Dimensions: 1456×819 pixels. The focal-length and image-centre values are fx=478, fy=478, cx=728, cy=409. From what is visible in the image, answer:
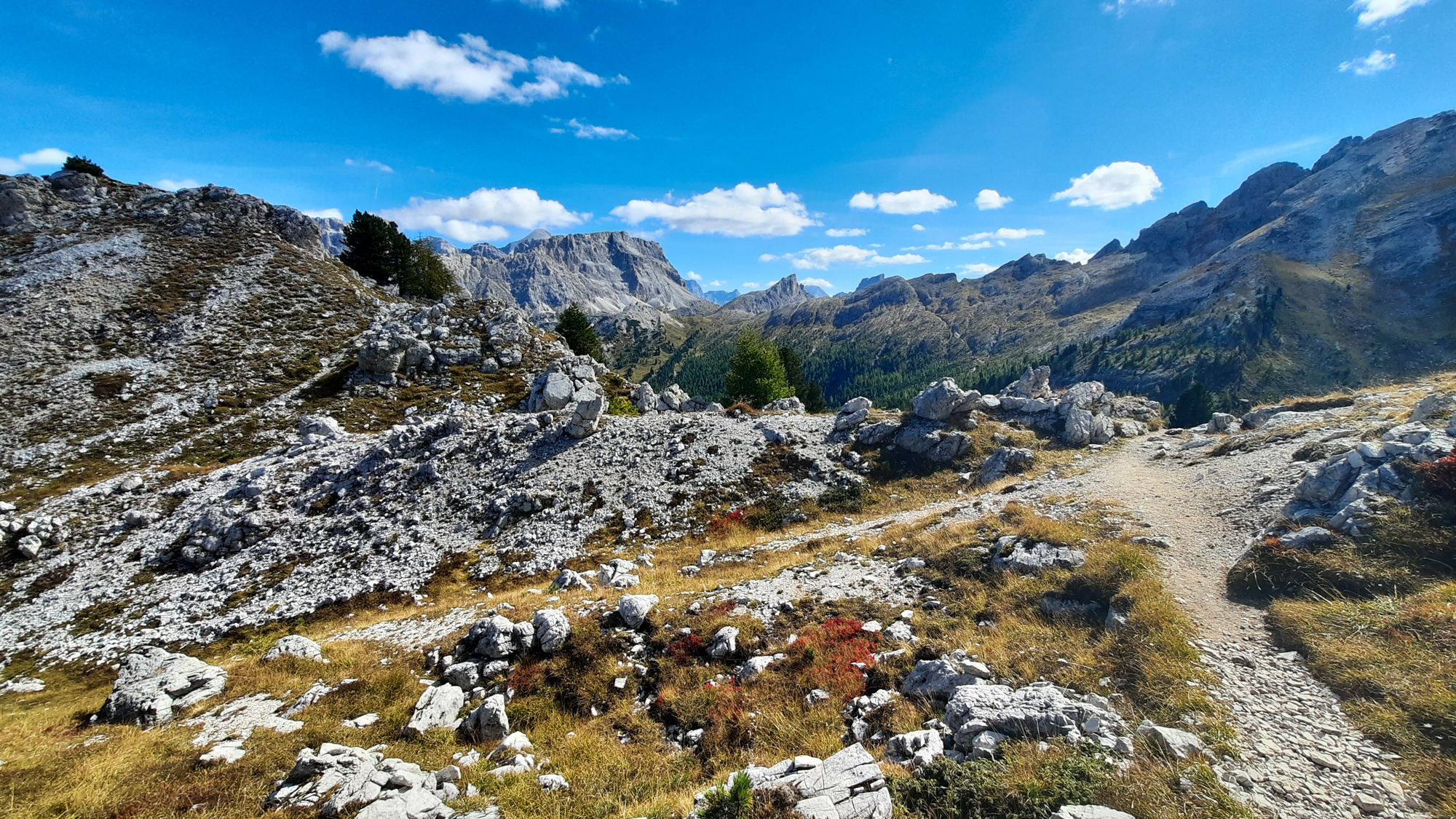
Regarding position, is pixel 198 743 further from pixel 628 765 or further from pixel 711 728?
pixel 711 728

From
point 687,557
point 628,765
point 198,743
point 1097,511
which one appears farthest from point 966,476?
point 198,743

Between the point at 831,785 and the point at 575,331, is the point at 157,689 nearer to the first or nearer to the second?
the point at 831,785

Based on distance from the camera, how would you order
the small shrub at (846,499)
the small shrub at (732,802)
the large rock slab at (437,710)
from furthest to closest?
1. the small shrub at (846,499)
2. the large rock slab at (437,710)
3. the small shrub at (732,802)

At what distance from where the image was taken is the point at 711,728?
1219 centimetres

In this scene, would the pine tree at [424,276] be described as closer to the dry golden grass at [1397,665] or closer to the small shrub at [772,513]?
the small shrub at [772,513]

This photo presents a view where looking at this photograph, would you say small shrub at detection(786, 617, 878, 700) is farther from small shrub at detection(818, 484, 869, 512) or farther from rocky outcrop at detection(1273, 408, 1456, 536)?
small shrub at detection(818, 484, 869, 512)

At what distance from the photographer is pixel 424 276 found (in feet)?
294

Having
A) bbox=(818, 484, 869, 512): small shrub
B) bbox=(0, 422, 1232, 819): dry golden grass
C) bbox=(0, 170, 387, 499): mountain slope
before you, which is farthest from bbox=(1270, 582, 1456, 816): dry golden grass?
bbox=(0, 170, 387, 499): mountain slope

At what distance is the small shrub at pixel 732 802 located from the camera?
813cm

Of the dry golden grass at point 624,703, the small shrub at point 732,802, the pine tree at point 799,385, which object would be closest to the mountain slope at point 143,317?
the dry golden grass at point 624,703

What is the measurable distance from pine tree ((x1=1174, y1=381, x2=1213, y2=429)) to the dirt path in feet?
265

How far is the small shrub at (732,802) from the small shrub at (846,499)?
76.5 ft

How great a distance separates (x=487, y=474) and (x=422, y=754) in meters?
23.5

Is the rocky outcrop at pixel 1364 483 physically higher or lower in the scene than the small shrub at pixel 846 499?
higher
